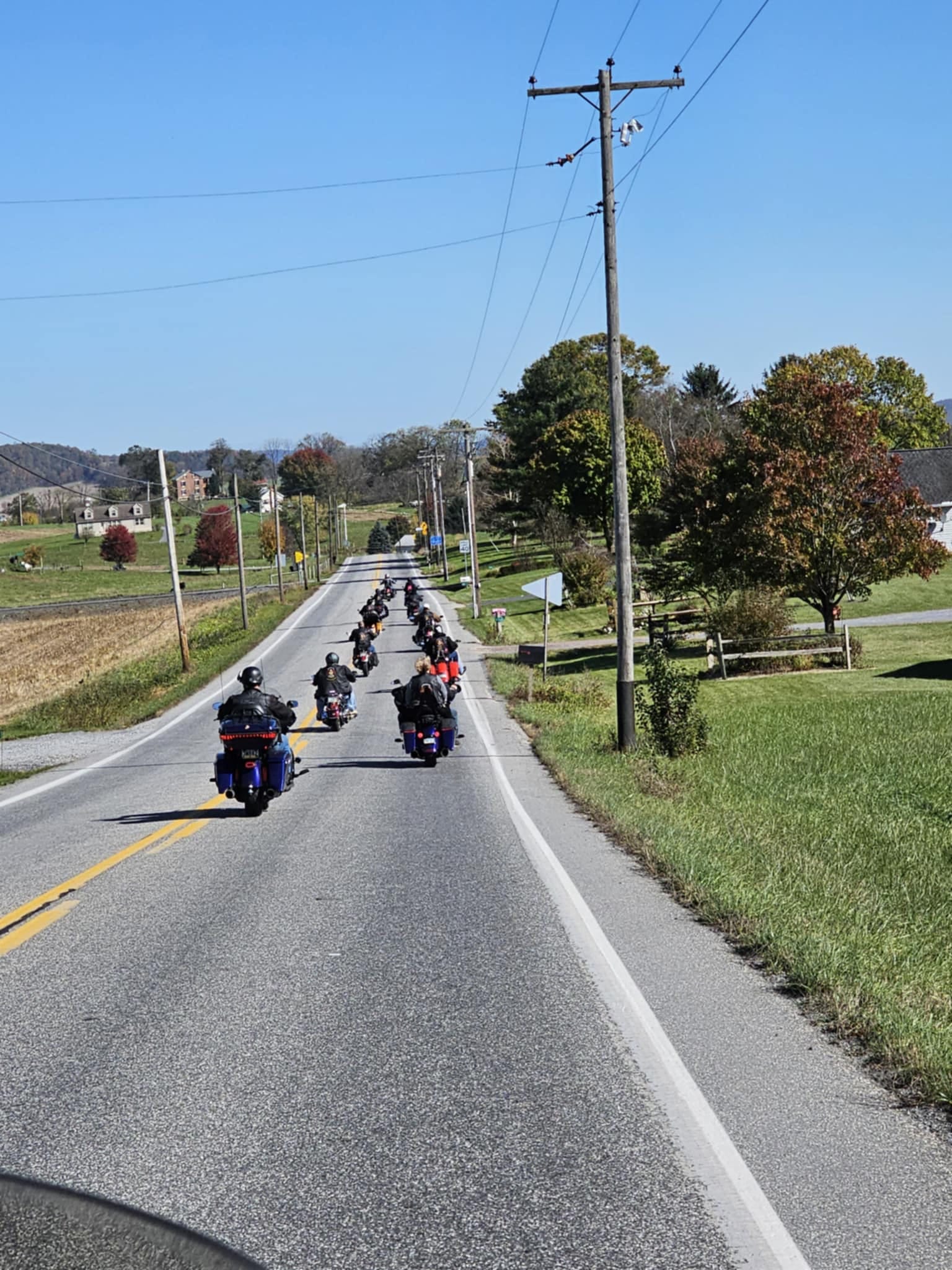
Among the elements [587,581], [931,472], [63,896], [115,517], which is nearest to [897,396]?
[931,472]

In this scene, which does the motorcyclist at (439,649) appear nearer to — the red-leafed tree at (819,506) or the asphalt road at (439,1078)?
the red-leafed tree at (819,506)

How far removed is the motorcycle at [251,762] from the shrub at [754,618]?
26715 mm

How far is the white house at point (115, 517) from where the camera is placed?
7101 inches

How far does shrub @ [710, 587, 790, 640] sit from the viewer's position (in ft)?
134

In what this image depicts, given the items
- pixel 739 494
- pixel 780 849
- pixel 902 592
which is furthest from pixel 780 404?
pixel 780 849

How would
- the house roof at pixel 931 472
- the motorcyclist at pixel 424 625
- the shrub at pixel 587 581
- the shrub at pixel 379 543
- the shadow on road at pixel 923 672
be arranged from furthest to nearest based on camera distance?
the shrub at pixel 379 543
the house roof at pixel 931 472
the shrub at pixel 587 581
the motorcyclist at pixel 424 625
the shadow on road at pixel 923 672

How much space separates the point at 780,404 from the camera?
4100cm

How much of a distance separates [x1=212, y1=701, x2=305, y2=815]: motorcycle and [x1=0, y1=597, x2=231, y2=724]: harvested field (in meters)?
25.4

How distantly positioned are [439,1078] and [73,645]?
205 feet

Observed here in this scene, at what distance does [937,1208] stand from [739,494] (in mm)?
37292

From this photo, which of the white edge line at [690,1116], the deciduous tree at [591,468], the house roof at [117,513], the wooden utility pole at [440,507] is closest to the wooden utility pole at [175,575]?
the deciduous tree at [591,468]

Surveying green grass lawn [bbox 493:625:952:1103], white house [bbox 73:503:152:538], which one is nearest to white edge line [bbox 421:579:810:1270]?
green grass lawn [bbox 493:625:952:1103]

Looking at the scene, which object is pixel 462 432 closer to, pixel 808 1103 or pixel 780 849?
pixel 780 849

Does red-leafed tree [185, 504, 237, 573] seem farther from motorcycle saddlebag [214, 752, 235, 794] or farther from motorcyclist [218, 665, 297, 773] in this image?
motorcycle saddlebag [214, 752, 235, 794]
